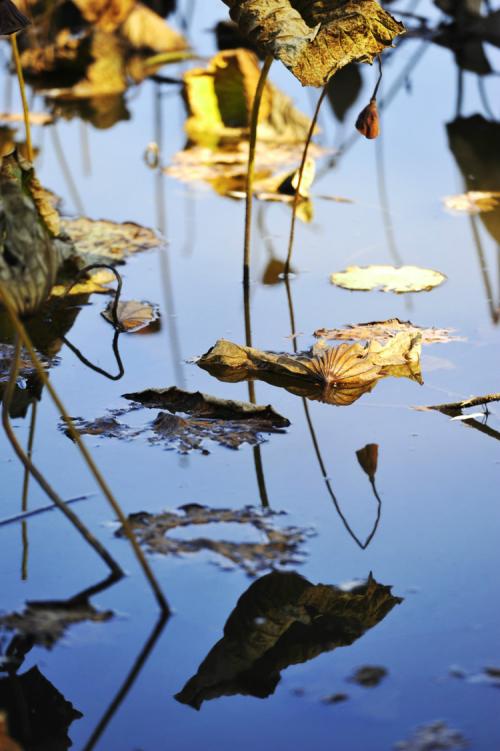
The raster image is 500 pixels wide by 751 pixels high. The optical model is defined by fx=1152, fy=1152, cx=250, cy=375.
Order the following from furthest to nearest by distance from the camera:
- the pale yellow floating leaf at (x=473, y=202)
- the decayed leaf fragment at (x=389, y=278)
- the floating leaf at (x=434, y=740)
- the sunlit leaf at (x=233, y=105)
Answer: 1. the sunlit leaf at (x=233, y=105)
2. the pale yellow floating leaf at (x=473, y=202)
3. the decayed leaf fragment at (x=389, y=278)
4. the floating leaf at (x=434, y=740)

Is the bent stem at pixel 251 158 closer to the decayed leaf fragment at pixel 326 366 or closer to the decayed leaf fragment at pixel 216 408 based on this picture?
the decayed leaf fragment at pixel 326 366

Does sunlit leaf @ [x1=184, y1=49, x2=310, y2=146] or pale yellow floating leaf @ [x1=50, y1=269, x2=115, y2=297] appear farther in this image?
sunlit leaf @ [x1=184, y1=49, x2=310, y2=146]

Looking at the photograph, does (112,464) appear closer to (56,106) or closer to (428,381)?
(428,381)

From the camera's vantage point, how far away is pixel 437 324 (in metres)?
2.19

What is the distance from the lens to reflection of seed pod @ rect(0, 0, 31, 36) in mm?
1976

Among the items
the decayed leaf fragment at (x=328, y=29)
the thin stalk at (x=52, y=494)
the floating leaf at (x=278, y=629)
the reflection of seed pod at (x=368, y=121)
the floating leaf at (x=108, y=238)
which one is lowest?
the floating leaf at (x=278, y=629)

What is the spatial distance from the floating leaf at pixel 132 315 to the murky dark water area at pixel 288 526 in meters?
0.03

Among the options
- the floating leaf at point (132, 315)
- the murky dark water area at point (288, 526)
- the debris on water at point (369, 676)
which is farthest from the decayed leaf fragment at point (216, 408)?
the debris on water at point (369, 676)

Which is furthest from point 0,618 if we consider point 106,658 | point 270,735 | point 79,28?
point 79,28

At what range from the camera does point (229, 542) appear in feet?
4.75

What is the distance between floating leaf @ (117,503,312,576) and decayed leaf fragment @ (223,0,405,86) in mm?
794

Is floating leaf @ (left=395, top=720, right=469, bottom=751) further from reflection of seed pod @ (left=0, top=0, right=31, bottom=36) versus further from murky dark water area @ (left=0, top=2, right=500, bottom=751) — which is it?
reflection of seed pod @ (left=0, top=0, right=31, bottom=36)

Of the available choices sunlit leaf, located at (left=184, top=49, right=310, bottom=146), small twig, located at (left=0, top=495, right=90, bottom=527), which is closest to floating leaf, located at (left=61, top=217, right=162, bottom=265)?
sunlit leaf, located at (left=184, top=49, right=310, bottom=146)

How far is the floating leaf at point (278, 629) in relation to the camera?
1.22 m
